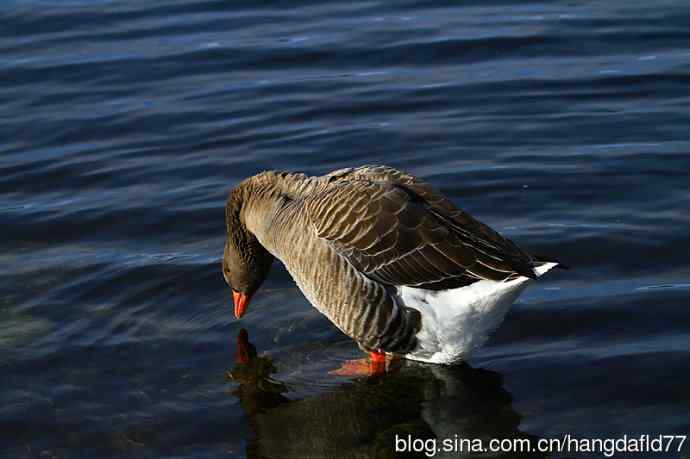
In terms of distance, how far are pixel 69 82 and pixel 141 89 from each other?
94cm

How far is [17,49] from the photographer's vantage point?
44.9ft

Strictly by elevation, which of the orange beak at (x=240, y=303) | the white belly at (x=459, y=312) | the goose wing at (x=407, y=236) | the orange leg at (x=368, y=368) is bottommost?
the orange leg at (x=368, y=368)

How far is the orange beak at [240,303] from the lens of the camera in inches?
302

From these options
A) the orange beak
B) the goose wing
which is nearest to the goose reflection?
the orange beak

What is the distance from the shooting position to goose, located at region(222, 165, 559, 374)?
251 inches

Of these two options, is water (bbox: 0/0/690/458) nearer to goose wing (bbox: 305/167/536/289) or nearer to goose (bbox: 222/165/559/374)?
goose (bbox: 222/165/559/374)

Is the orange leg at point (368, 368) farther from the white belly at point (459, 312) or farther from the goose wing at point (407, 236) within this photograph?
the goose wing at point (407, 236)

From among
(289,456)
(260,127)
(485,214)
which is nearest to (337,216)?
(289,456)

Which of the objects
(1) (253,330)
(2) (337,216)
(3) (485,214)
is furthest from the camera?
(3) (485,214)

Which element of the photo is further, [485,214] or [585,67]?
[585,67]

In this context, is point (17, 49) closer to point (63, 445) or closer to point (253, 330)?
point (253, 330)

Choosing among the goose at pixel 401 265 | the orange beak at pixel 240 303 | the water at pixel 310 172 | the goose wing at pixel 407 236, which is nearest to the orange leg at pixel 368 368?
the goose at pixel 401 265

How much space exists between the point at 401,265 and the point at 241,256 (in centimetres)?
149

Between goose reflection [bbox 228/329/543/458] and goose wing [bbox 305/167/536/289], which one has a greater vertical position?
goose wing [bbox 305/167/536/289]
